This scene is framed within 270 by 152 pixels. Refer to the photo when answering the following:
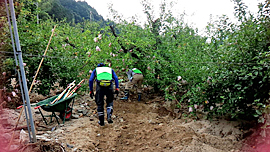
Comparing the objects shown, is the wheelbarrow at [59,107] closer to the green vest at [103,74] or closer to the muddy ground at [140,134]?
the muddy ground at [140,134]

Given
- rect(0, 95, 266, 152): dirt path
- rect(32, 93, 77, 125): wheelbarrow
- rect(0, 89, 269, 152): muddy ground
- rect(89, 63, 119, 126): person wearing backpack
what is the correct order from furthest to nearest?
rect(89, 63, 119, 126): person wearing backpack
rect(32, 93, 77, 125): wheelbarrow
rect(0, 95, 266, 152): dirt path
rect(0, 89, 269, 152): muddy ground

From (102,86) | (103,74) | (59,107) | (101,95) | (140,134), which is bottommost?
(140,134)

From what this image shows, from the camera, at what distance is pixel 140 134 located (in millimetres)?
4137

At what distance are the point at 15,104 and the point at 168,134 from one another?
3.92 m

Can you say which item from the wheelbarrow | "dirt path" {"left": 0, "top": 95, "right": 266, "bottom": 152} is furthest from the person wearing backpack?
the wheelbarrow

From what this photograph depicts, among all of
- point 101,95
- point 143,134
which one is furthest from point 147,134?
point 101,95

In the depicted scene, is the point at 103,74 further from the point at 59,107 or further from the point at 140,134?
the point at 140,134

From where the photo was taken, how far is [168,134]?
388 centimetres

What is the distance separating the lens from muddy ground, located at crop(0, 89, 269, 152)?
2.99m

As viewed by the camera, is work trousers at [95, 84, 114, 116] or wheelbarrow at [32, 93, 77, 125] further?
work trousers at [95, 84, 114, 116]

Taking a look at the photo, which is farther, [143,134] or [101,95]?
[101,95]

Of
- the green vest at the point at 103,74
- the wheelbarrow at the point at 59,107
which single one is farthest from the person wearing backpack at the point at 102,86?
the wheelbarrow at the point at 59,107

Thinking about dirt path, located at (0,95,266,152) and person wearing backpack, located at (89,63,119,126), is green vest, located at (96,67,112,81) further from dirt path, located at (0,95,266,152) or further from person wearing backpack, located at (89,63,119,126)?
dirt path, located at (0,95,266,152)

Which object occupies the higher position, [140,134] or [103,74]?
[103,74]
